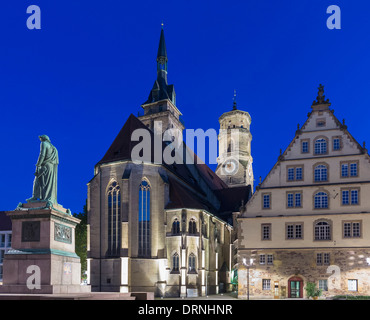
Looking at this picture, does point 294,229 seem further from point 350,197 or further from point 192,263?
point 192,263

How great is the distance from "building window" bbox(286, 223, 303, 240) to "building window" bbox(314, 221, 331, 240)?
1.39 meters

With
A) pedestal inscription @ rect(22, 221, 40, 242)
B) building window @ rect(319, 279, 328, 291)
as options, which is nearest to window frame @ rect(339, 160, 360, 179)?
building window @ rect(319, 279, 328, 291)

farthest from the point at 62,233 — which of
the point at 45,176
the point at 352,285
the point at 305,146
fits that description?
the point at 305,146

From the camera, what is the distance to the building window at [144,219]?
167 ft

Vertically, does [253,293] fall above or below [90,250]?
below

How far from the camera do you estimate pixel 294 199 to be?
42125mm

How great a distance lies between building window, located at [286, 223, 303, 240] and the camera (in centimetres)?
4138

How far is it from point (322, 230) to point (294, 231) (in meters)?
2.53

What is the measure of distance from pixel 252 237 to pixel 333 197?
27.8 feet

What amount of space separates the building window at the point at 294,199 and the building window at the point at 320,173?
84.1 inches

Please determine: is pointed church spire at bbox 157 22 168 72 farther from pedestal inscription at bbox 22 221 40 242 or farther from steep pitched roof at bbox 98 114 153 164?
pedestal inscription at bbox 22 221 40 242

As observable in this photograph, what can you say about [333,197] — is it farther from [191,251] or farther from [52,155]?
[52,155]

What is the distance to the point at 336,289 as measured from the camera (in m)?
39.0
